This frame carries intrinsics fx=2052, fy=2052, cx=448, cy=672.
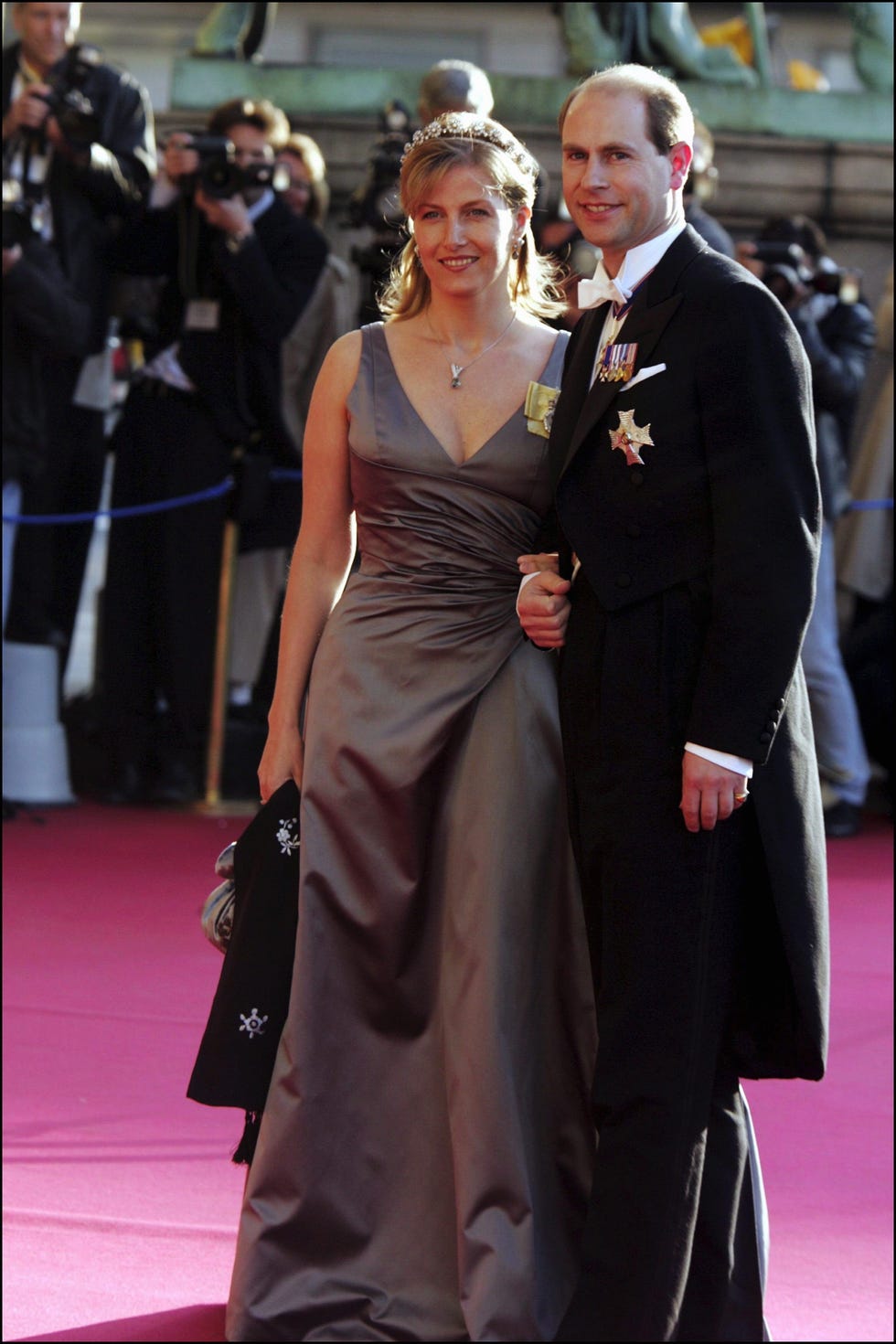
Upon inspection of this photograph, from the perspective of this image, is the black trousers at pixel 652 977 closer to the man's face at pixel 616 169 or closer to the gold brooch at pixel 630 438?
the gold brooch at pixel 630 438

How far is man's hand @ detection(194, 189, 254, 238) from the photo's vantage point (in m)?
6.79

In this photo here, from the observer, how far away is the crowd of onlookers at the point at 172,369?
6926 mm

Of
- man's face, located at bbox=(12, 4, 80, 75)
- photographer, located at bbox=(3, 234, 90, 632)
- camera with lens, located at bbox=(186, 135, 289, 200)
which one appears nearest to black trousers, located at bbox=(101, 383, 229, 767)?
photographer, located at bbox=(3, 234, 90, 632)

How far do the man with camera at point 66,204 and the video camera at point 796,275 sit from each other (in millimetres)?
2204

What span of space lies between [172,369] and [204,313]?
0.25 metres

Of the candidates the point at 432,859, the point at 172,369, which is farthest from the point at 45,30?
the point at 432,859

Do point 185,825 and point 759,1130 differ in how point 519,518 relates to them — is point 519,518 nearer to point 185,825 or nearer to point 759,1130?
point 759,1130

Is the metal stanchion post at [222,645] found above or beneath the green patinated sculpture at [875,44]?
beneath

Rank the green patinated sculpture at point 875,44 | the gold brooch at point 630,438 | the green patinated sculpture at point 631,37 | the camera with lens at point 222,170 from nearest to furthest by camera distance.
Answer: the gold brooch at point 630,438, the camera with lens at point 222,170, the green patinated sculpture at point 631,37, the green patinated sculpture at point 875,44

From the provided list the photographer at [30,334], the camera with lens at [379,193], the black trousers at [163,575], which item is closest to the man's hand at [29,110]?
the photographer at [30,334]

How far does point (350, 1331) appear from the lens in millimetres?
2873

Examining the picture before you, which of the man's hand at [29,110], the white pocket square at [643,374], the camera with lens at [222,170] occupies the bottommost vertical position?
the white pocket square at [643,374]

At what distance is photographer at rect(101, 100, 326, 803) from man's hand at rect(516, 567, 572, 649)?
4.25 meters

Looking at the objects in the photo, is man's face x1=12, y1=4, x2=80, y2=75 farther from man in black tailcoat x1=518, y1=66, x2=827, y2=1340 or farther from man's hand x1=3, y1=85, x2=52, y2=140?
man in black tailcoat x1=518, y1=66, x2=827, y2=1340
